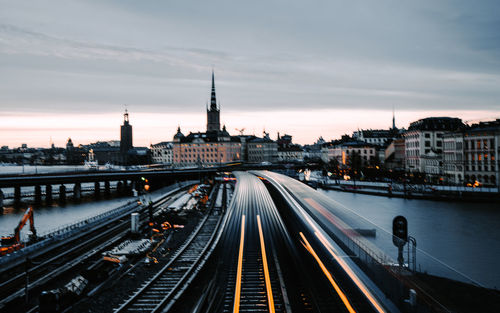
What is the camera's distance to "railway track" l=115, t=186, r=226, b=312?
1243cm

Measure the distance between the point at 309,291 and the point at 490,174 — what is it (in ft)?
176

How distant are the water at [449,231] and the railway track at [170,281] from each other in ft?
25.1

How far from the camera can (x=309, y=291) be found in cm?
1183

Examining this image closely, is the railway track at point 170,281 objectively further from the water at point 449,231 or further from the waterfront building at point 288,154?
the waterfront building at point 288,154

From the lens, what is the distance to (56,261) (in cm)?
2112

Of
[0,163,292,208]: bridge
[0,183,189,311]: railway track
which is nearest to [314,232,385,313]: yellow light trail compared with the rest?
[0,183,189,311]: railway track

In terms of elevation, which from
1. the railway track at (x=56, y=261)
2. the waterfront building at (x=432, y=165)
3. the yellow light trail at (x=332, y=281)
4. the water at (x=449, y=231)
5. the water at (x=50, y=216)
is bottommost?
the water at (x=50, y=216)

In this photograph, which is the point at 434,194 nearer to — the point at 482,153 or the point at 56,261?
the point at 482,153

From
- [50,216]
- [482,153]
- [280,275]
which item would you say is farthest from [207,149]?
[280,275]

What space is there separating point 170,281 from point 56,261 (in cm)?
1024

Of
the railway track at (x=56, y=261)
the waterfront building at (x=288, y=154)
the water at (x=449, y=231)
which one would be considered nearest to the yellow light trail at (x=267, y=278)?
the water at (x=449, y=231)

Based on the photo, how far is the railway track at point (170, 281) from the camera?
12426 mm

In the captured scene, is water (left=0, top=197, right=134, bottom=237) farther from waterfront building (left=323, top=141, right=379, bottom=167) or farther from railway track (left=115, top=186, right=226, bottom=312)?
waterfront building (left=323, top=141, right=379, bottom=167)

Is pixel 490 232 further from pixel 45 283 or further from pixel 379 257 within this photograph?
pixel 45 283
